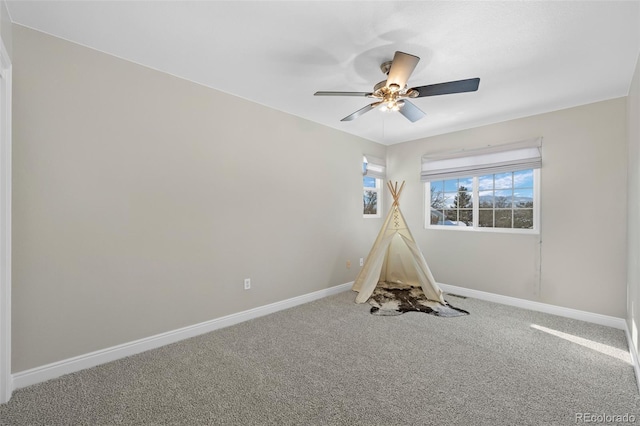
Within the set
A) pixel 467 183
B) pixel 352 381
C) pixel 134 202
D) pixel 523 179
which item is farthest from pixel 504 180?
pixel 134 202

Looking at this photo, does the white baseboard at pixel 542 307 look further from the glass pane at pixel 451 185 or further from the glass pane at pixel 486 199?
the glass pane at pixel 451 185

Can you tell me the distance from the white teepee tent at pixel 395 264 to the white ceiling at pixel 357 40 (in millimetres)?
1772

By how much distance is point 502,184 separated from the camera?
12.4 ft

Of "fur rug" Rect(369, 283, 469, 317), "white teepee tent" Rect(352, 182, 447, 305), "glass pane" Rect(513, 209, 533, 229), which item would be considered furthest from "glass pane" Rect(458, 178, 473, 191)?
"fur rug" Rect(369, 283, 469, 317)

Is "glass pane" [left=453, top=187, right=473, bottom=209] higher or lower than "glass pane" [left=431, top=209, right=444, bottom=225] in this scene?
higher

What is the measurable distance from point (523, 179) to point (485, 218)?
671mm

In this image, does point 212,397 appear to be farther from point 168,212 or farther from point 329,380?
point 168,212

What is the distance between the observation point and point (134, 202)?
2354 millimetres

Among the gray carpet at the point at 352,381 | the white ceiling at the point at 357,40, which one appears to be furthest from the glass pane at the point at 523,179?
the gray carpet at the point at 352,381

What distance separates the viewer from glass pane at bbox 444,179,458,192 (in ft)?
14.0

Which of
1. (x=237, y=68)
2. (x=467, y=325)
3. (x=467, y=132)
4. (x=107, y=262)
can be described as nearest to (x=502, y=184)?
(x=467, y=132)

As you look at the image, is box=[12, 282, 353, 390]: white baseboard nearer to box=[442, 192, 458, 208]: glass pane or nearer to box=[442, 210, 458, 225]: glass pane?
box=[442, 210, 458, 225]: glass pane

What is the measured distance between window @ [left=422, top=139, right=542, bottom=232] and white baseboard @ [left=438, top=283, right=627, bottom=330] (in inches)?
34.7
